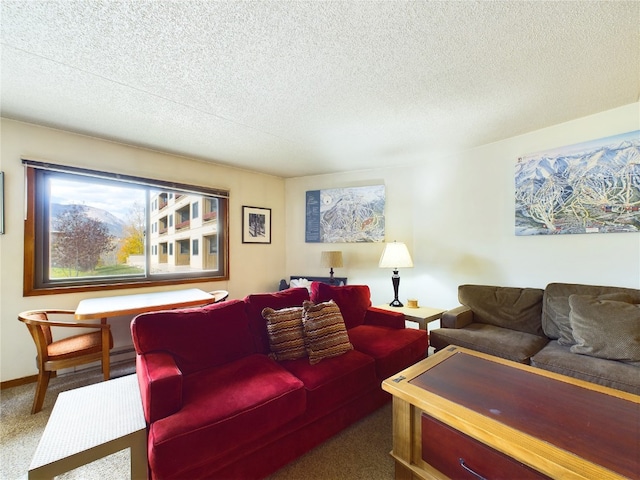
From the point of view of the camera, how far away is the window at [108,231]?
251 centimetres

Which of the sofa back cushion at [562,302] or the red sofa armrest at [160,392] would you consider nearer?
the red sofa armrest at [160,392]

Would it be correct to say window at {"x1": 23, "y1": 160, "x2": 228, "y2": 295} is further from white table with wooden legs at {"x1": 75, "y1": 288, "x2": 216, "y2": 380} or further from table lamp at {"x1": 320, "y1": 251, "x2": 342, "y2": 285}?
table lamp at {"x1": 320, "y1": 251, "x2": 342, "y2": 285}

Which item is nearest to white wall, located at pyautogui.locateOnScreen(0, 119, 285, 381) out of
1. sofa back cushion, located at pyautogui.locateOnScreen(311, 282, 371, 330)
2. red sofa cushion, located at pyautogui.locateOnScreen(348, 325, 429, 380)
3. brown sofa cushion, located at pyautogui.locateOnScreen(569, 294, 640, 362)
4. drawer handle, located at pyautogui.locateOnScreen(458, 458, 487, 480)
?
sofa back cushion, located at pyautogui.locateOnScreen(311, 282, 371, 330)

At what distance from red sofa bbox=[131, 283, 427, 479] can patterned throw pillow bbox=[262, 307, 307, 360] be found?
0.19ft

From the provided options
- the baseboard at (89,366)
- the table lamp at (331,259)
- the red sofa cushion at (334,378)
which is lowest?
the baseboard at (89,366)

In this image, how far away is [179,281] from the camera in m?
3.31

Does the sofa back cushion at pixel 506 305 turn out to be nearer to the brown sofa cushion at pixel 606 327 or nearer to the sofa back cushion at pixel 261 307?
the brown sofa cushion at pixel 606 327

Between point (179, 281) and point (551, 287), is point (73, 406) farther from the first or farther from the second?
point (551, 287)

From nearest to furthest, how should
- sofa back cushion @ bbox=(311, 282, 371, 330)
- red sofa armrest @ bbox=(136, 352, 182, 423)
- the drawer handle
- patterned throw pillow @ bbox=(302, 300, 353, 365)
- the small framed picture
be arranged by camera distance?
the drawer handle, red sofa armrest @ bbox=(136, 352, 182, 423), patterned throw pillow @ bbox=(302, 300, 353, 365), sofa back cushion @ bbox=(311, 282, 371, 330), the small framed picture

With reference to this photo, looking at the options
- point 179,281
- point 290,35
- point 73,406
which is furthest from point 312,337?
point 179,281

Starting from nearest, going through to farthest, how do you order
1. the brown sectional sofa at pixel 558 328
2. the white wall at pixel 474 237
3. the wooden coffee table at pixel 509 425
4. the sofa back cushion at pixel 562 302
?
1. the wooden coffee table at pixel 509 425
2. the brown sectional sofa at pixel 558 328
3. the sofa back cushion at pixel 562 302
4. the white wall at pixel 474 237

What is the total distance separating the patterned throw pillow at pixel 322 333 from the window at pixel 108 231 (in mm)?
2122

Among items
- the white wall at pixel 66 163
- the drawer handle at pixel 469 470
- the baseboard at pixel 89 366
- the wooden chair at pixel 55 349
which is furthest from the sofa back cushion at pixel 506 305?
the baseboard at pixel 89 366

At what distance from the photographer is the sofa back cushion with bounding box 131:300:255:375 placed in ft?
5.29
